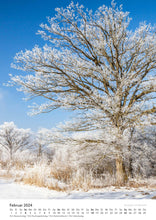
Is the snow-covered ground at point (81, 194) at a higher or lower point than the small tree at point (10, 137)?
lower

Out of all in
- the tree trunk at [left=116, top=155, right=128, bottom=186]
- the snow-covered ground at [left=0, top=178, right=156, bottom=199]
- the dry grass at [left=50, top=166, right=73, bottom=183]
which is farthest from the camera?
the dry grass at [left=50, top=166, right=73, bottom=183]

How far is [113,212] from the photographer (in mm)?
2559

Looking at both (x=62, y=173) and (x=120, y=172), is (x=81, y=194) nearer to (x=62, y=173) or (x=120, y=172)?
(x=120, y=172)

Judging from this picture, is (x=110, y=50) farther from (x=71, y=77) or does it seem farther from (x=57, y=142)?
(x=57, y=142)

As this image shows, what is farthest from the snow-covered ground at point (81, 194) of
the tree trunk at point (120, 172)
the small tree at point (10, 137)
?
the small tree at point (10, 137)

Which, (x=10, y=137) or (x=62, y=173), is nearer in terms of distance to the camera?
(x=62, y=173)

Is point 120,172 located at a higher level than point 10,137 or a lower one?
lower

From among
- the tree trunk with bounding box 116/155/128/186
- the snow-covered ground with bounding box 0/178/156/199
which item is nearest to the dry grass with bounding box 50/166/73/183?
the tree trunk with bounding box 116/155/128/186

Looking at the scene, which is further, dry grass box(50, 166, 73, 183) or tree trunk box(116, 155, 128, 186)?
dry grass box(50, 166, 73, 183)

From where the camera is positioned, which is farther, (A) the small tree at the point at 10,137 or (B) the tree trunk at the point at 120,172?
(A) the small tree at the point at 10,137

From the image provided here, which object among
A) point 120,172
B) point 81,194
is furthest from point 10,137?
point 81,194

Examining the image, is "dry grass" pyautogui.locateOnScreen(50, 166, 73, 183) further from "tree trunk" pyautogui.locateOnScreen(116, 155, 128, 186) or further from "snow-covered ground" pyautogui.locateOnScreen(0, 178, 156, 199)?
"snow-covered ground" pyautogui.locateOnScreen(0, 178, 156, 199)

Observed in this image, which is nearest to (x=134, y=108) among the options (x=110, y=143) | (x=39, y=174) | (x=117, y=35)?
(x=110, y=143)

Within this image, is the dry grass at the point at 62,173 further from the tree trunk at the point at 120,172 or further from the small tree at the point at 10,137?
the small tree at the point at 10,137
